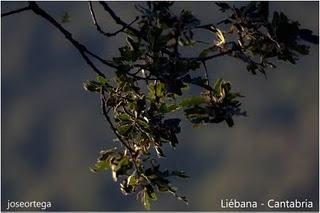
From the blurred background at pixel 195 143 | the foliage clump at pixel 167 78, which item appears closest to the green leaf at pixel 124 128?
A: the foliage clump at pixel 167 78

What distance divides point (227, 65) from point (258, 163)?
1457cm

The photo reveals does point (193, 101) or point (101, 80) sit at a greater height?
point (101, 80)

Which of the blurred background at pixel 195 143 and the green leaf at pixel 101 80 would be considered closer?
the green leaf at pixel 101 80

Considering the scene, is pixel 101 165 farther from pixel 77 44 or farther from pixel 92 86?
pixel 77 44

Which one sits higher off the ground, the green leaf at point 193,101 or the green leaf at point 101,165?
the green leaf at point 193,101

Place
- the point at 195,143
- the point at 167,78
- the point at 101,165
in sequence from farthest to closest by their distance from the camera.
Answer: the point at 195,143, the point at 101,165, the point at 167,78

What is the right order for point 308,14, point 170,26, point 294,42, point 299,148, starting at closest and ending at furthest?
1. point 294,42
2. point 170,26
3. point 308,14
4. point 299,148

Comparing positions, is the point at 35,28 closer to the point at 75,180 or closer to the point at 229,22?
the point at 75,180

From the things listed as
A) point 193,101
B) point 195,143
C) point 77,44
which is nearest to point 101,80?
point 77,44

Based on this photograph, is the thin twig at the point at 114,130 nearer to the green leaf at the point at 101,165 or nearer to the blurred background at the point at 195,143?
the green leaf at the point at 101,165

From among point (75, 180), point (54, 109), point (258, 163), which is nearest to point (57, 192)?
point (75, 180)

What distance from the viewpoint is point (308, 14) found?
113m

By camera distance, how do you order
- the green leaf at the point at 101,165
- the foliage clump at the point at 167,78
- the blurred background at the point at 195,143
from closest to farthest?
1. the foliage clump at the point at 167,78
2. the green leaf at the point at 101,165
3. the blurred background at the point at 195,143

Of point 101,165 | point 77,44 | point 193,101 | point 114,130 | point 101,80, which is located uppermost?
point 77,44
